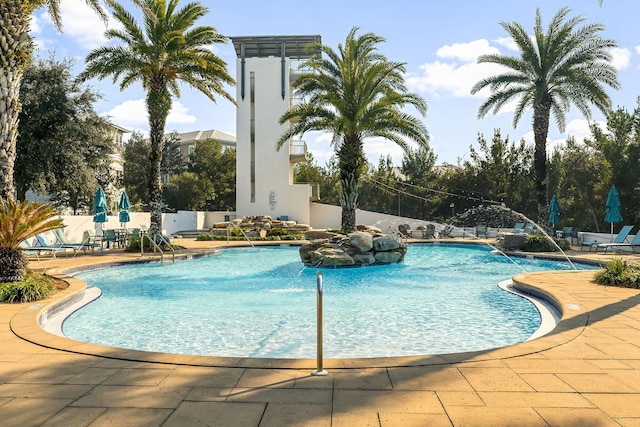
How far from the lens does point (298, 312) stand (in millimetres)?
7949

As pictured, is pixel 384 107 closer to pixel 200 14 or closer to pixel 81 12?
pixel 200 14

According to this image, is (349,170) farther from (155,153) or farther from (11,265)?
(11,265)

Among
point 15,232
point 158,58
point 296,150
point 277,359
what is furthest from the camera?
point 296,150

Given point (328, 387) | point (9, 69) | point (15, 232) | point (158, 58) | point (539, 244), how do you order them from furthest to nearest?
point (539, 244)
point (158, 58)
point (9, 69)
point (15, 232)
point (328, 387)

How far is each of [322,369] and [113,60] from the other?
16.1 m

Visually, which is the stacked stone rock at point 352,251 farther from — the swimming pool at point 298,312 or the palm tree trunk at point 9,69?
the palm tree trunk at point 9,69

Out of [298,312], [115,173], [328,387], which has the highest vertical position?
[115,173]

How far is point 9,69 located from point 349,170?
12812 mm

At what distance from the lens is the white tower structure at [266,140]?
105 feet

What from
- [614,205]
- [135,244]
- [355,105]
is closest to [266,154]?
[355,105]

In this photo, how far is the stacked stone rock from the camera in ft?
46.2

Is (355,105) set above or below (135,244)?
above

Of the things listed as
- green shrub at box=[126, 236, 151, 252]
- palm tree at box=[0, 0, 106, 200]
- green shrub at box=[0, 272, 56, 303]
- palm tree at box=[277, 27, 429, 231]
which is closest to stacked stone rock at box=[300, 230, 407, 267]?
palm tree at box=[277, 27, 429, 231]

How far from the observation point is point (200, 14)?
17828mm
